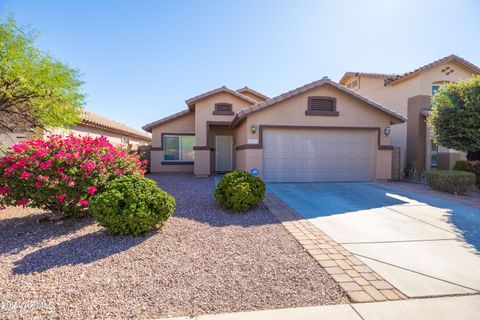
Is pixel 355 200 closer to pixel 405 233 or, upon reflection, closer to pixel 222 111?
pixel 405 233

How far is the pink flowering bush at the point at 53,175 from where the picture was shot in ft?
16.1

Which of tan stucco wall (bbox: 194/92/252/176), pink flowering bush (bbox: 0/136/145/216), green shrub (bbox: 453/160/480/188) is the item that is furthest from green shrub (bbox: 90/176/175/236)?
green shrub (bbox: 453/160/480/188)

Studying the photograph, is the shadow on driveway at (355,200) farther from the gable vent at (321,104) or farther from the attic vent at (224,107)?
the attic vent at (224,107)

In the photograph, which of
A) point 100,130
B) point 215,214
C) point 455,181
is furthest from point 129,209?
point 100,130

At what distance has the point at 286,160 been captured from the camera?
10906 mm

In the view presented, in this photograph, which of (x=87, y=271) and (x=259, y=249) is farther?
(x=259, y=249)

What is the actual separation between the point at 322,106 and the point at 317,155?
2280 mm

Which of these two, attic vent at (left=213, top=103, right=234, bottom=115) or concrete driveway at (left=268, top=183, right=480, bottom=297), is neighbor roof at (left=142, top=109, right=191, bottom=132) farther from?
concrete driveway at (left=268, top=183, right=480, bottom=297)

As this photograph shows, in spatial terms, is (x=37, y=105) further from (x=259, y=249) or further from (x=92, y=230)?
(x=259, y=249)

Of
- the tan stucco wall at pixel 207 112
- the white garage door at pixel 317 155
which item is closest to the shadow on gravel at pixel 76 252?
the white garage door at pixel 317 155

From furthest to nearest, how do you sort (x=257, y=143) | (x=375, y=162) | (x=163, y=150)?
1. (x=163, y=150)
2. (x=375, y=162)
3. (x=257, y=143)

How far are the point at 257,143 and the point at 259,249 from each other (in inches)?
268

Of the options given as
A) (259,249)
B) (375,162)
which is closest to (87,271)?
(259,249)

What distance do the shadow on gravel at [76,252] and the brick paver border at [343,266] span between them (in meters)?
3.14
